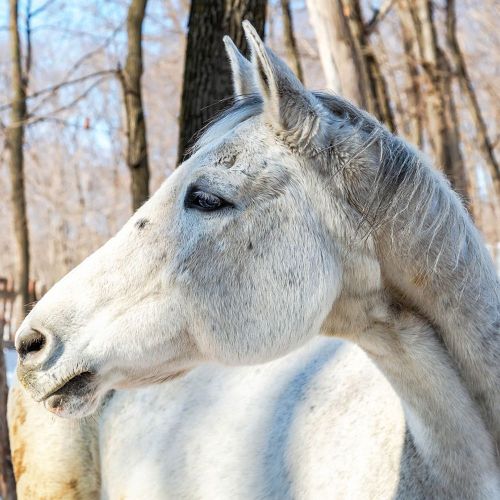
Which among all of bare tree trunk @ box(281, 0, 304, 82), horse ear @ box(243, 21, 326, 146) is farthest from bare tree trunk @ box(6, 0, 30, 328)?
horse ear @ box(243, 21, 326, 146)

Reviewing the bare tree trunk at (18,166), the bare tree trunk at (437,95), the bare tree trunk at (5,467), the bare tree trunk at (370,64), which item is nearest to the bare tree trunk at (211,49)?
the bare tree trunk at (5,467)

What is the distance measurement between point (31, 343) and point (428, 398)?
3.76 ft

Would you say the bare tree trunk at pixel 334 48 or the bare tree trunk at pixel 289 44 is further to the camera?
the bare tree trunk at pixel 289 44

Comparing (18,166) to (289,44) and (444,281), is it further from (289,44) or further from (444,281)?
(444,281)

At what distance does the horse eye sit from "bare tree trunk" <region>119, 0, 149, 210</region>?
7.08 metres

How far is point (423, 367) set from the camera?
7.48 feet

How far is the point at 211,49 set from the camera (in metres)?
5.38

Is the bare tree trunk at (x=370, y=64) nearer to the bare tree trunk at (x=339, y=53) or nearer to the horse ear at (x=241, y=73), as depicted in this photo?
the bare tree trunk at (x=339, y=53)

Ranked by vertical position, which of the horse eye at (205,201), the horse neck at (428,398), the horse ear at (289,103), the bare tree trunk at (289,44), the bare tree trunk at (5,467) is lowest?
the bare tree trunk at (5,467)

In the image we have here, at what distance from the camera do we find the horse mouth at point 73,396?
2.23m

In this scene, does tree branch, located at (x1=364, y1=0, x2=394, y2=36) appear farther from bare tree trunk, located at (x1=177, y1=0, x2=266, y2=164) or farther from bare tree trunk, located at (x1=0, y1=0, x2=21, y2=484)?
bare tree trunk, located at (x1=177, y1=0, x2=266, y2=164)

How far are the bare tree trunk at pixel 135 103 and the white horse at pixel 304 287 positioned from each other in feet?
23.3

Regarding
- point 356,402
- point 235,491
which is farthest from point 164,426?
point 356,402

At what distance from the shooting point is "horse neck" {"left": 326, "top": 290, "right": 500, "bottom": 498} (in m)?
2.23
